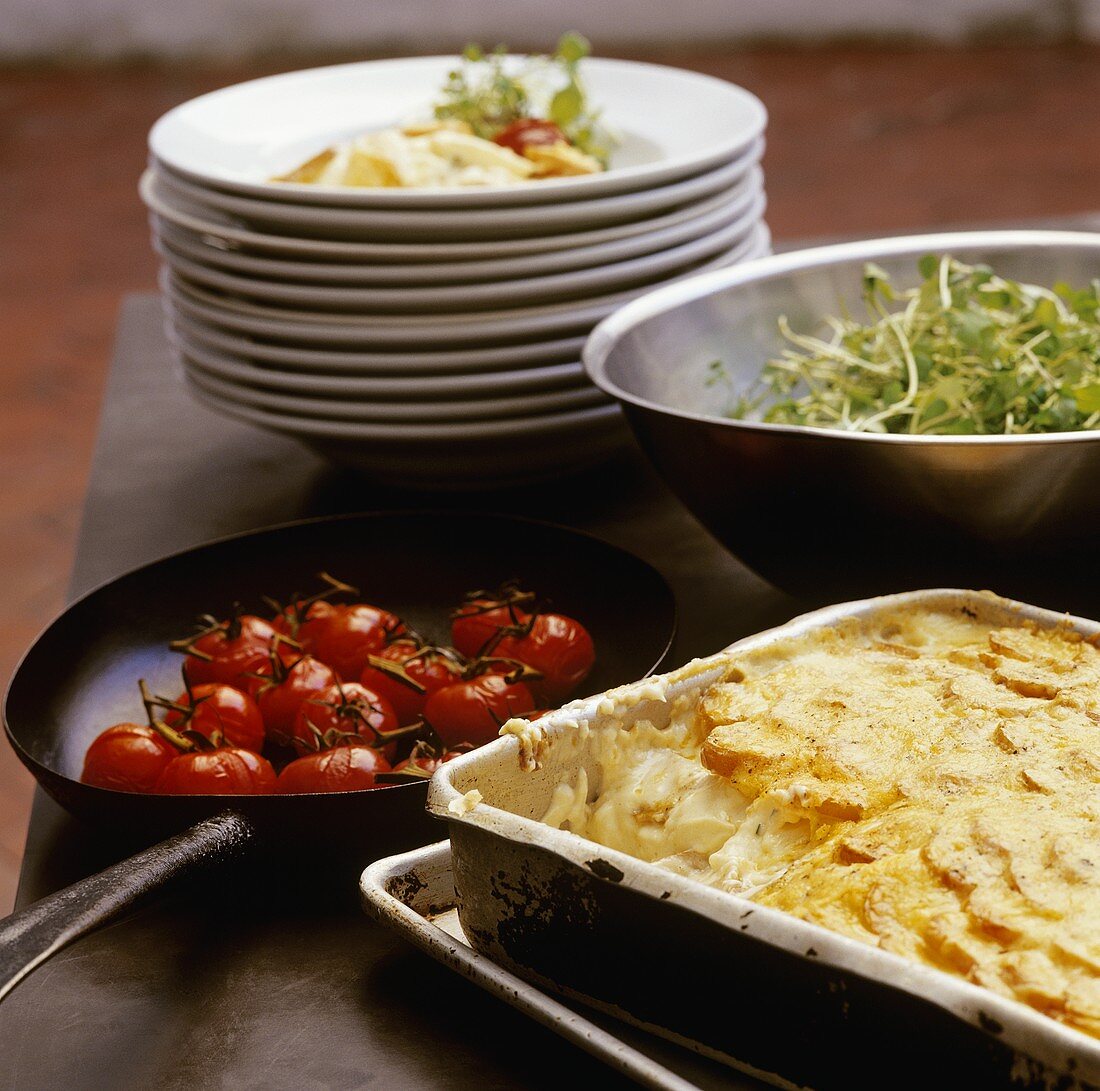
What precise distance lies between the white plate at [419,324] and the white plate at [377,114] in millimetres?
137

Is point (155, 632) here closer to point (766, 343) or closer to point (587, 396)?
point (587, 396)

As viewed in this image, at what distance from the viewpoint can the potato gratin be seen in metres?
0.57

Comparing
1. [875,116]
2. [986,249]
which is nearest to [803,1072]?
[986,249]

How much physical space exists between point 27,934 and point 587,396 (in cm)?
73

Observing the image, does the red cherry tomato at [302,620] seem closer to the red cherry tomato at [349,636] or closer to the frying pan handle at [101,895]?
the red cherry tomato at [349,636]

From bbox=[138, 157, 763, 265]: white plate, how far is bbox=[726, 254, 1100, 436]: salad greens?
165 mm

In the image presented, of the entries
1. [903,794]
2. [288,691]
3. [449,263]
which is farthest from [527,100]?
[903,794]

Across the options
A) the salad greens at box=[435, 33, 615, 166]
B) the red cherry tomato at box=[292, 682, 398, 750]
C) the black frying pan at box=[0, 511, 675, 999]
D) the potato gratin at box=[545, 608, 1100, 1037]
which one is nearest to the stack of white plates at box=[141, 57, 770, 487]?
the black frying pan at box=[0, 511, 675, 999]

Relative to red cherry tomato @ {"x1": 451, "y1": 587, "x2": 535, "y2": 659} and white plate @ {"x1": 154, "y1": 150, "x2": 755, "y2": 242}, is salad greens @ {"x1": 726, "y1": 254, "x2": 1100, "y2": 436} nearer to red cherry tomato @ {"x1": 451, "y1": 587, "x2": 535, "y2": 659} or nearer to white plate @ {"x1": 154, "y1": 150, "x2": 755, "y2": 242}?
white plate @ {"x1": 154, "y1": 150, "x2": 755, "y2": 242}

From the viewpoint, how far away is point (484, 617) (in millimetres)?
1036

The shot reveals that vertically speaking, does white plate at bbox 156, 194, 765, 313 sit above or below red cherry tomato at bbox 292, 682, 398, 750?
above

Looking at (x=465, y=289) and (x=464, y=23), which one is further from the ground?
(x=465, y=289)

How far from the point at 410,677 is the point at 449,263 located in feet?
1.29

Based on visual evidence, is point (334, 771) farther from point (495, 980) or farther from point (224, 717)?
point (495, 980)
